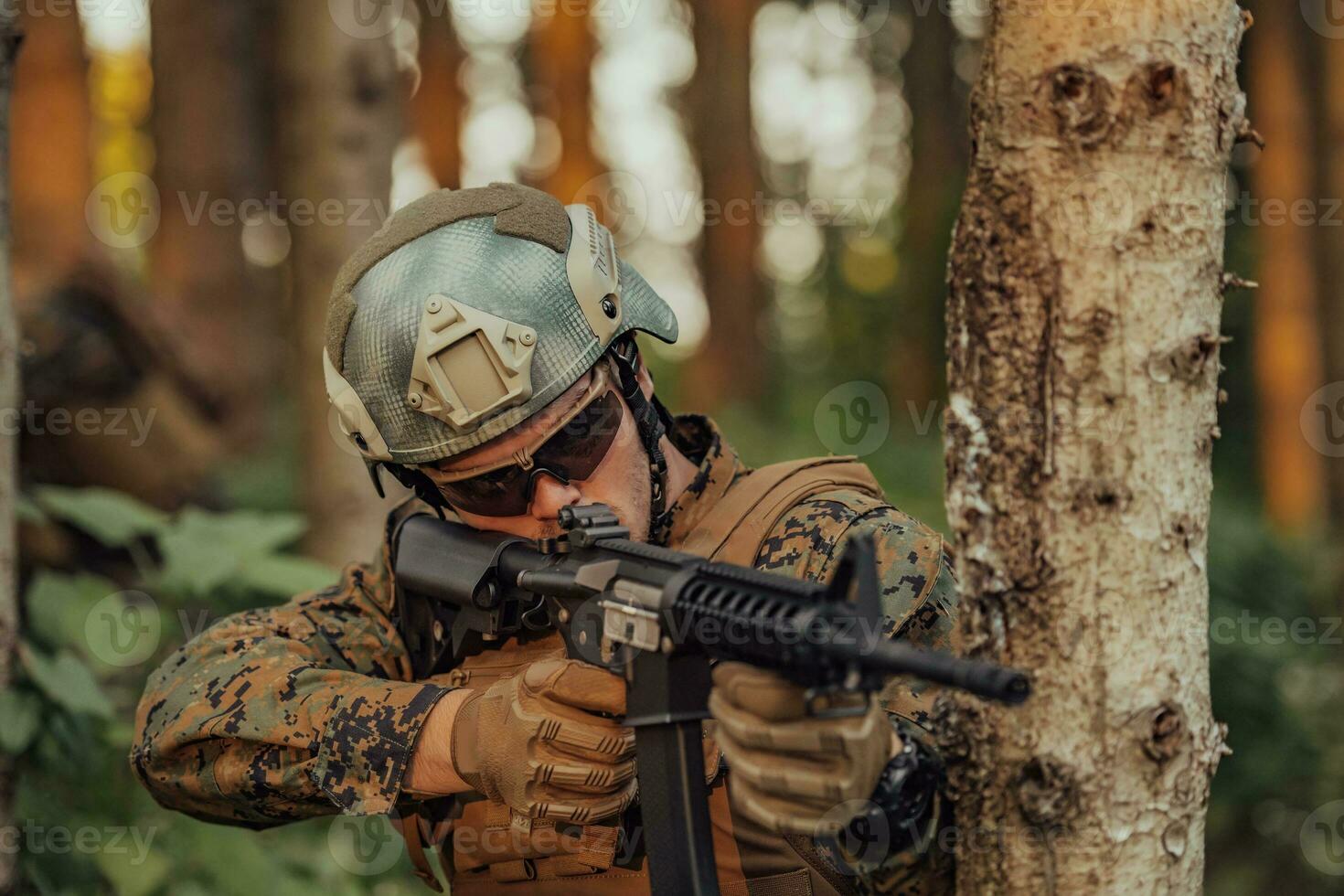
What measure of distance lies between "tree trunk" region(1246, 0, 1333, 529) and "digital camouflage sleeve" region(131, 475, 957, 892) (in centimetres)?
958

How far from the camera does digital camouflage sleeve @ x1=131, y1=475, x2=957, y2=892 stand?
8.20 ft

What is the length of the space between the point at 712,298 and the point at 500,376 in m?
12.5

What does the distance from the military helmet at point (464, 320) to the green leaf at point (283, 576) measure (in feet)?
3.96

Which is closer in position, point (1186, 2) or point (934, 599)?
point (1186, 2)

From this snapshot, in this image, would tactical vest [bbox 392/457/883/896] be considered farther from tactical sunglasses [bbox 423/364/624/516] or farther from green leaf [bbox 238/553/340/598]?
green leaf [bbox 238/553/340/598]

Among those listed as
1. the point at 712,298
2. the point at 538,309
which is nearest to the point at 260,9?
the point at 712,298

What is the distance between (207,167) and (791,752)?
11251 mm

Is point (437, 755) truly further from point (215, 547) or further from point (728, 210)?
point (728, 210)

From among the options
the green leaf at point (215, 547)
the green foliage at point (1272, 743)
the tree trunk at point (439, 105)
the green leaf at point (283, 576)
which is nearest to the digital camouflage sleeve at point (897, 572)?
the green leaf at point (283, 576)

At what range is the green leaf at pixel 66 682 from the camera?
333cm

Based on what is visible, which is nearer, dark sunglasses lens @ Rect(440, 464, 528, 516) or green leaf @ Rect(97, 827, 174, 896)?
dark sunglasses lens @ Rect(440, 464, 528, 516)

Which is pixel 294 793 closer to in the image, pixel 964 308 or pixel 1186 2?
pixel 964 308

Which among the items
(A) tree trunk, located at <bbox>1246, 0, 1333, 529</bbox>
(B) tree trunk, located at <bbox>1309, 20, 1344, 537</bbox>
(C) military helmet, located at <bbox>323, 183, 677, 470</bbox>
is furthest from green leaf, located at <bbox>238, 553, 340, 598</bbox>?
(A) tree trunk, located at <bbox>1246, 0, 1333, 529</bbox>

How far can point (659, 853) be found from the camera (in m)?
2.34
